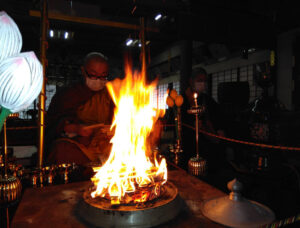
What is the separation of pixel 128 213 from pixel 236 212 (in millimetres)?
830

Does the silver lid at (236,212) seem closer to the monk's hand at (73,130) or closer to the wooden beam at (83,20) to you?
the monk's hand at (73,130)

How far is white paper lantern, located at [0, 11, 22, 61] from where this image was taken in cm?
72

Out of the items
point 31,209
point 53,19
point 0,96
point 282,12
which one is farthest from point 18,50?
point 282,12

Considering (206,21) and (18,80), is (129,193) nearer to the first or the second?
(18,80)

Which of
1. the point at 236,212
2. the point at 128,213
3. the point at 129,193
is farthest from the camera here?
the point at 129,193

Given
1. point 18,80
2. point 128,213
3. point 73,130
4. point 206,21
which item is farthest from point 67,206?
point 206,21

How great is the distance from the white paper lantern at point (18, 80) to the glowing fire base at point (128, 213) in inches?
44.1

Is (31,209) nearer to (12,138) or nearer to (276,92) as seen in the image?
(12,138)

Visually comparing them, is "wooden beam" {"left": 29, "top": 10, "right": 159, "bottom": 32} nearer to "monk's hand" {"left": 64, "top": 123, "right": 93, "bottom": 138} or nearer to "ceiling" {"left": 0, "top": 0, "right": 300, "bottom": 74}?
"ceiling" {"left": 0, "top": 0, "right": 300, "bottom": 74}

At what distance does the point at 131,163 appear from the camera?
92.4 inches

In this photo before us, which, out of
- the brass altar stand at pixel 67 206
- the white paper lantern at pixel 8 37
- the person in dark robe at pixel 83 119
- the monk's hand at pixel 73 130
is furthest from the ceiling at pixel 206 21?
the white paper lantern at pixel 8 37

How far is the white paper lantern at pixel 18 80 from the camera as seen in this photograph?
2.23 ft

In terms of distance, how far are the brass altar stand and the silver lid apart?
7 cm

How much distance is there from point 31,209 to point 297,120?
6.28 metres
